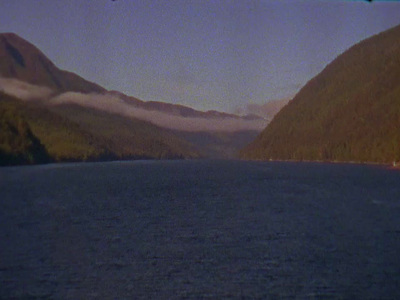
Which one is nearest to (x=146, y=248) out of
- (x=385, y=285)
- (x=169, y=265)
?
(x=169, y=265)

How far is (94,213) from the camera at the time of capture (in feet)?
253

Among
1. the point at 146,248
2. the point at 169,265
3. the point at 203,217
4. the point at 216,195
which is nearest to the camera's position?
the point at 169,265

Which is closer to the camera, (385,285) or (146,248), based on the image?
(385,285)

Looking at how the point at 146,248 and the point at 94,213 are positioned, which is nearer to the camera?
the point at 146,248

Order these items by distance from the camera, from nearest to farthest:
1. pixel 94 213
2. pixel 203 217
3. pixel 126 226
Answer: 1. pixel 126 226
2. pixel 203 217
3. pixel 94 213

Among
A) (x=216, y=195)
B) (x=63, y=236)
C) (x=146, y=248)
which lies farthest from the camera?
(x=216, y=195)

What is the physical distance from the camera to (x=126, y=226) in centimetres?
6394

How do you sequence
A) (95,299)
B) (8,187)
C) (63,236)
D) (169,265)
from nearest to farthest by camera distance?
(95,299) < (169,265) < (63,236) < (8,187)

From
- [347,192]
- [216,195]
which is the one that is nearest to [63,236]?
[216,195]

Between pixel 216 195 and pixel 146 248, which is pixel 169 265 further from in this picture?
pixel 216 195

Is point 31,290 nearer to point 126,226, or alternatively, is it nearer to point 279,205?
point 126,226

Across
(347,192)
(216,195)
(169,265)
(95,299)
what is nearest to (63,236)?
(169,265)

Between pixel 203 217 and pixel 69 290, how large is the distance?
35.5 m

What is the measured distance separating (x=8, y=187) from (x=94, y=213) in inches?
2202
